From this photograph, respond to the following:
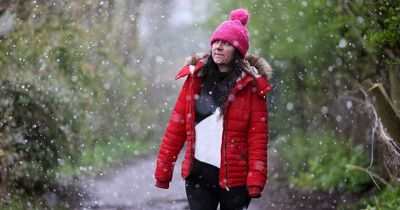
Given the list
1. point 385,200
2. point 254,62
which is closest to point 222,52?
point 254,62

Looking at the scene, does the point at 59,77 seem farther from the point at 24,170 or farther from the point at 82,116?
the point at 24,170

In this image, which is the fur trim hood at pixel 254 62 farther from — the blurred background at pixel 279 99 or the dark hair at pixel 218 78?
the blurred background at pixel 279 99

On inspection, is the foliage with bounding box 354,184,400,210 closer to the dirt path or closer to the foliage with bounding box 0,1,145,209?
the dirt path

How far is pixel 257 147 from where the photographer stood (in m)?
4.10

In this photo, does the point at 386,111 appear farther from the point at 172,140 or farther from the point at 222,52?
the point at 172,140

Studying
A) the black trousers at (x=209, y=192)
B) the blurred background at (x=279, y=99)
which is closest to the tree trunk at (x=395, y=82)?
the blurred background at (x=279, y=99)

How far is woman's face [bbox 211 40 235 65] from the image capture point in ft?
13.7

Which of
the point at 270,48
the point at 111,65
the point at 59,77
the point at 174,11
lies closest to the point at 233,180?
the point at 59,77

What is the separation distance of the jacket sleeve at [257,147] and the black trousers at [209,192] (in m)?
0.13

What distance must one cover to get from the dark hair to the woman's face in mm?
52

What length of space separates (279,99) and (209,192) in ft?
31.2

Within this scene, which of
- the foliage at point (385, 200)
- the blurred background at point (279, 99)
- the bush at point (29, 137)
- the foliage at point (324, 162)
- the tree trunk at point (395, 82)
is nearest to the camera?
the tree trunk at point (395, 82)

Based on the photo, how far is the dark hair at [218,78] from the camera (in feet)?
13.6

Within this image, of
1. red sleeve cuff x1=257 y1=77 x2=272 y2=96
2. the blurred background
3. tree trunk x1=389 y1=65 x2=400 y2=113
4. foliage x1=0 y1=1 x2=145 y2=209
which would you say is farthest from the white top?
foliage x1=0 y1=1 x2=145 y2=209
